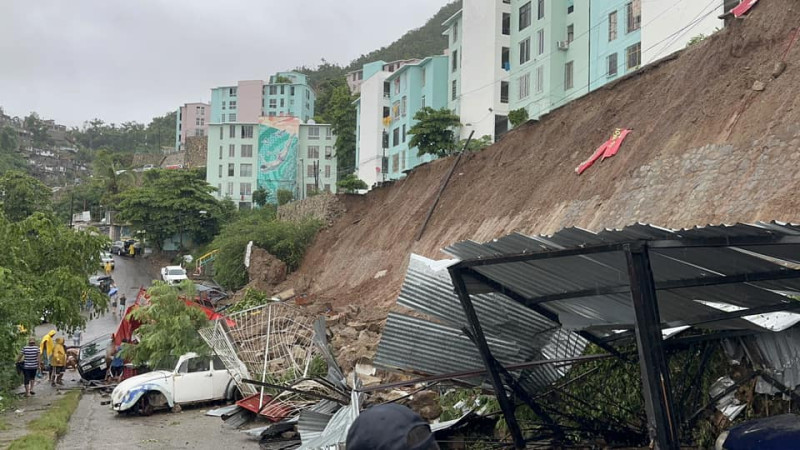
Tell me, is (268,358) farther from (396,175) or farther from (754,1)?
(396,175)

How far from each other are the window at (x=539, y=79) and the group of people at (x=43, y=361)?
27.9 m

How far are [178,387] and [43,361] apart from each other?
839cm

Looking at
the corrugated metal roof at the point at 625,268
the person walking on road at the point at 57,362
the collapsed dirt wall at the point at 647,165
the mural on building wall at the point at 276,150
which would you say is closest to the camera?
the corrugated metal roof at the point at 625,268

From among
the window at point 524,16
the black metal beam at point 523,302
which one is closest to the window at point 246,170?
the window at point 524,16

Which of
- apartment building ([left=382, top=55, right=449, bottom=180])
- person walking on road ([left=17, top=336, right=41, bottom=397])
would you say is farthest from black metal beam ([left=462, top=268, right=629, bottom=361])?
apartment building ([left=382, top=55, right=449, bottom=180])

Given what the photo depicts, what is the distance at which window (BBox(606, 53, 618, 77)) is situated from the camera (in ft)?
115

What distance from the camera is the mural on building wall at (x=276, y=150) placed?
7994 centimetres

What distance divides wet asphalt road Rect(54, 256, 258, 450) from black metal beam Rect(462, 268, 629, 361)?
6.70 m

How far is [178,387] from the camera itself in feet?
56.0

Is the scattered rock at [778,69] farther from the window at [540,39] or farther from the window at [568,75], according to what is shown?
the window at [540,39]

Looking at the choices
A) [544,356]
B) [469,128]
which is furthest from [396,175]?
[544,356]

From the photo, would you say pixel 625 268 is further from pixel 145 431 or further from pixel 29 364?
pixel 29 364

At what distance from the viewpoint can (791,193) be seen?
13953mm

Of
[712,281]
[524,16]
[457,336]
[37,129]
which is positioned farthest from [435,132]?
[37,129]
